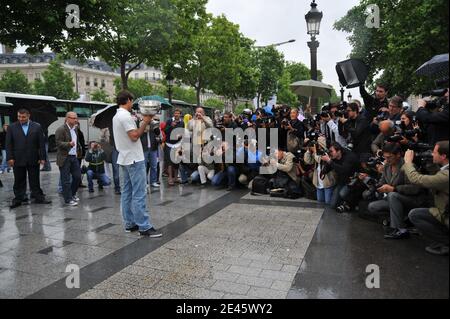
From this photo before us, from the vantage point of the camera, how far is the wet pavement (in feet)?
11.5

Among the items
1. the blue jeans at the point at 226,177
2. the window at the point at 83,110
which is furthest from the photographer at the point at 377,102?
the window at the point at 83,110

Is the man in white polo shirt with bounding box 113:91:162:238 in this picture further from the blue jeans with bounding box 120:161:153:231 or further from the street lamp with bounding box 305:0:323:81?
the street lamp with bounding box 305:0:323:81

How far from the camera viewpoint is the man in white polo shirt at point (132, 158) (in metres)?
4.99

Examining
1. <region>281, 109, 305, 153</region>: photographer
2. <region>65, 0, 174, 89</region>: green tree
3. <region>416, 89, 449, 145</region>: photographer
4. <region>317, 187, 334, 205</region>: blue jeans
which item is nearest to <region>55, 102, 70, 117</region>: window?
<region>65, 0, 174, 89</region>: green tree

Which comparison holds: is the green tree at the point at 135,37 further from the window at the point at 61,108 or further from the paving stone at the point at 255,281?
the paving stone at the point at 255,281

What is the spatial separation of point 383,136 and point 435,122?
239cm

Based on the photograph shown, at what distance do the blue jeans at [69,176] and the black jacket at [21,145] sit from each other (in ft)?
1.63

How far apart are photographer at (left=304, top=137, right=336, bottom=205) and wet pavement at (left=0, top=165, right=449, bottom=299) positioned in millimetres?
339

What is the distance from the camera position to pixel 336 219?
607 centimetres

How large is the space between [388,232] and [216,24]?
27.9m

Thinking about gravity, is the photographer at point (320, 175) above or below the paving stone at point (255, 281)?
above
